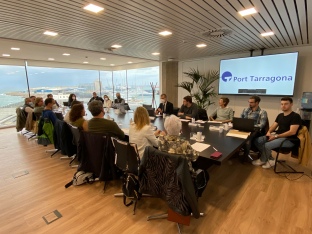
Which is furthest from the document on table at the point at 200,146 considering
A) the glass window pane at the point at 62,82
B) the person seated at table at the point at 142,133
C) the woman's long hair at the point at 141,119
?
the glass window pane at the point at 62,82

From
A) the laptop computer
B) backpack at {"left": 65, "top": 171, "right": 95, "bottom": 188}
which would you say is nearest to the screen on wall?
the laptop computer

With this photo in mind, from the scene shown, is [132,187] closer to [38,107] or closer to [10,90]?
[38,107]

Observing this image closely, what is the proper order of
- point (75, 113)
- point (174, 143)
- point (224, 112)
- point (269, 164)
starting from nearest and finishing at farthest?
point (174, 143) < point (75, 113) < point (269, 164) < point (224, 112)

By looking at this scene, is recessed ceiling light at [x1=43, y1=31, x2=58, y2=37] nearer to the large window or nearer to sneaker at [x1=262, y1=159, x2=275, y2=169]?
Result: sneaker at [x1=262, y1=159, x2=275, y2=169]

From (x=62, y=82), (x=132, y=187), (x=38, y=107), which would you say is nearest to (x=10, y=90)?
(x=62, y=82)

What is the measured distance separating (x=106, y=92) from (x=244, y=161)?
906 centimetres

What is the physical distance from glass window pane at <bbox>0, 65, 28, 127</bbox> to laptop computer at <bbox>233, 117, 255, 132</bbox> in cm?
831

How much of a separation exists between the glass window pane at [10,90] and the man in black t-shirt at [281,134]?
8.72 m

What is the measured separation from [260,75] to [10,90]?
9445 millimetres

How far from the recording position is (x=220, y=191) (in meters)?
2.56

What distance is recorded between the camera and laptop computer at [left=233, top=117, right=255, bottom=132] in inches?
114

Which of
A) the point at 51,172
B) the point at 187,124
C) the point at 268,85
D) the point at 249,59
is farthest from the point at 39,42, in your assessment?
the point at 268,85

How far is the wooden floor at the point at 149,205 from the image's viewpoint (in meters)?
1.92

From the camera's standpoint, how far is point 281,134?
3018 mm
